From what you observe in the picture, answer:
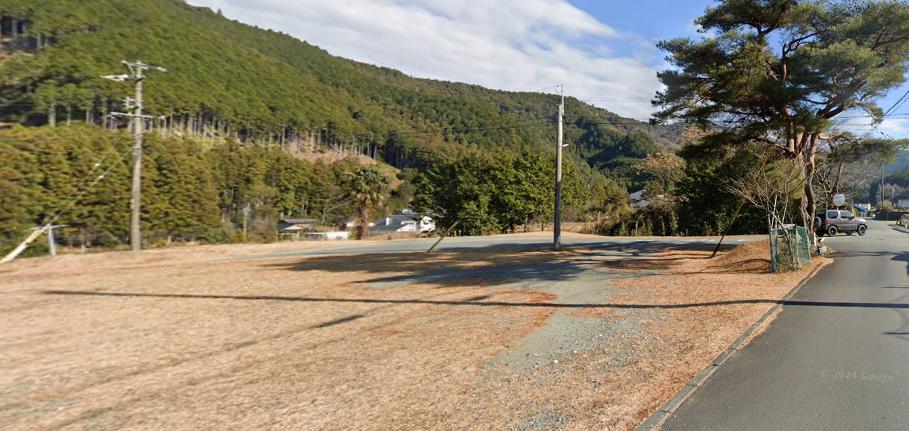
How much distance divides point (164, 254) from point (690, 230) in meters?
35.1

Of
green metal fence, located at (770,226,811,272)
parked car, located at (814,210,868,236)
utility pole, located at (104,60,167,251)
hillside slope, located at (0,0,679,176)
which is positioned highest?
hillside slope, located at (0,0,679,176)

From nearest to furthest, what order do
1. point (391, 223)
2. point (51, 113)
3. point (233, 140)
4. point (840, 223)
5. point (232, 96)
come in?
point (840, 223)
point (51, 113)
point (391, 223)
point (233, 140)
point (232, 96)

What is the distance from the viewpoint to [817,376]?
194 inches

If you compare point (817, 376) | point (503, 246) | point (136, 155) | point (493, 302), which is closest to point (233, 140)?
point (136, 155)

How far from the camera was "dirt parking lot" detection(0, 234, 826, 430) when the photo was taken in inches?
166

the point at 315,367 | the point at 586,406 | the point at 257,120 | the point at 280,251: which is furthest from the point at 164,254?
the point at 257,120

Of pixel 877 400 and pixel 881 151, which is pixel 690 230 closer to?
pixel 881 151

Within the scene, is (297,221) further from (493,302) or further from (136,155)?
(493,302)

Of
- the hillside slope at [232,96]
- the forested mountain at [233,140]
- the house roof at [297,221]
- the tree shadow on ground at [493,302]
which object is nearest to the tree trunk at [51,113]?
the hillside slope at [232,96]

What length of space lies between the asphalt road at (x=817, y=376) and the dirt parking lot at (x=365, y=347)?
386 mm

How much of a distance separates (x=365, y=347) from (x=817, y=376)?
5069mm

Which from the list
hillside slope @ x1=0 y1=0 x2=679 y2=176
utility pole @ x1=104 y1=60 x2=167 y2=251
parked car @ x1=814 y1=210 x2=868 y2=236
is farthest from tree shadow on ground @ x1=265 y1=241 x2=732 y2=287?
hillside slope @ x1=0 y1=0 x2=679 y2=176

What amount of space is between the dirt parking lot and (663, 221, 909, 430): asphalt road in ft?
1.27

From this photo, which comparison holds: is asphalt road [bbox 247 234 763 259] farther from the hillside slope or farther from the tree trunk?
the tree trunk
